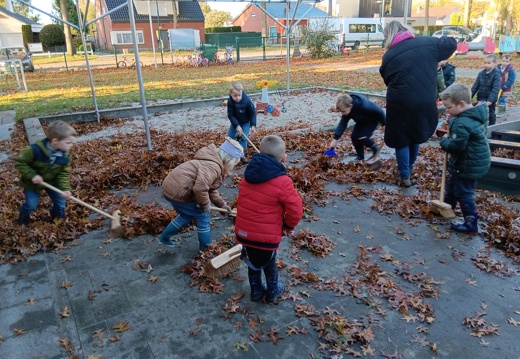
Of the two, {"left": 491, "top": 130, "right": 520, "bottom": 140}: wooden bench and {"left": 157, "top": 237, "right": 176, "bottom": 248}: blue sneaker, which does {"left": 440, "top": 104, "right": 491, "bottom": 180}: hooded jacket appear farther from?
{"left": 491, "top": 130, "right": 520, "bottom": 140}: wooden bench

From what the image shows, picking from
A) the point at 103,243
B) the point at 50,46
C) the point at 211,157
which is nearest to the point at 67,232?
the point at 103,243

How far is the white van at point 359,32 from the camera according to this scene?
3730 centimetres

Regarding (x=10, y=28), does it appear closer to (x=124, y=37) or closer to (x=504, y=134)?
(x=124, y=37)

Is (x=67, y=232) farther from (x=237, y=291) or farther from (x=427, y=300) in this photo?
(x=427, y=300)

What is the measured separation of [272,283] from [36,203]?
2919 mm

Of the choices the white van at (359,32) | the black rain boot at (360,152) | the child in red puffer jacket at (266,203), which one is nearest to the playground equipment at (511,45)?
the white van at (359,32)

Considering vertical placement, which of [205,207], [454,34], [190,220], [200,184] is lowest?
[190,220]

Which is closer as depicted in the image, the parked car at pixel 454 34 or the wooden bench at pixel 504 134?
the wooden bench at pixel 504 134

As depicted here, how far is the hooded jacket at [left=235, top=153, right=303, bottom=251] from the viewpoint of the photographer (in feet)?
9.80

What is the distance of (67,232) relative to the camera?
4.48 meters

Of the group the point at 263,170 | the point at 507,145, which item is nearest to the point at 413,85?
the point at 507,145

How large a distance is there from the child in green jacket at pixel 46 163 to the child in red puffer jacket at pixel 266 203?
2197 mm

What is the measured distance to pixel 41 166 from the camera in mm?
4223

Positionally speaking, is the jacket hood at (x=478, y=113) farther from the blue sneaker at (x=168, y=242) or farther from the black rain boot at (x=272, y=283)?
the blue sneaker at (x=168, y=242)
